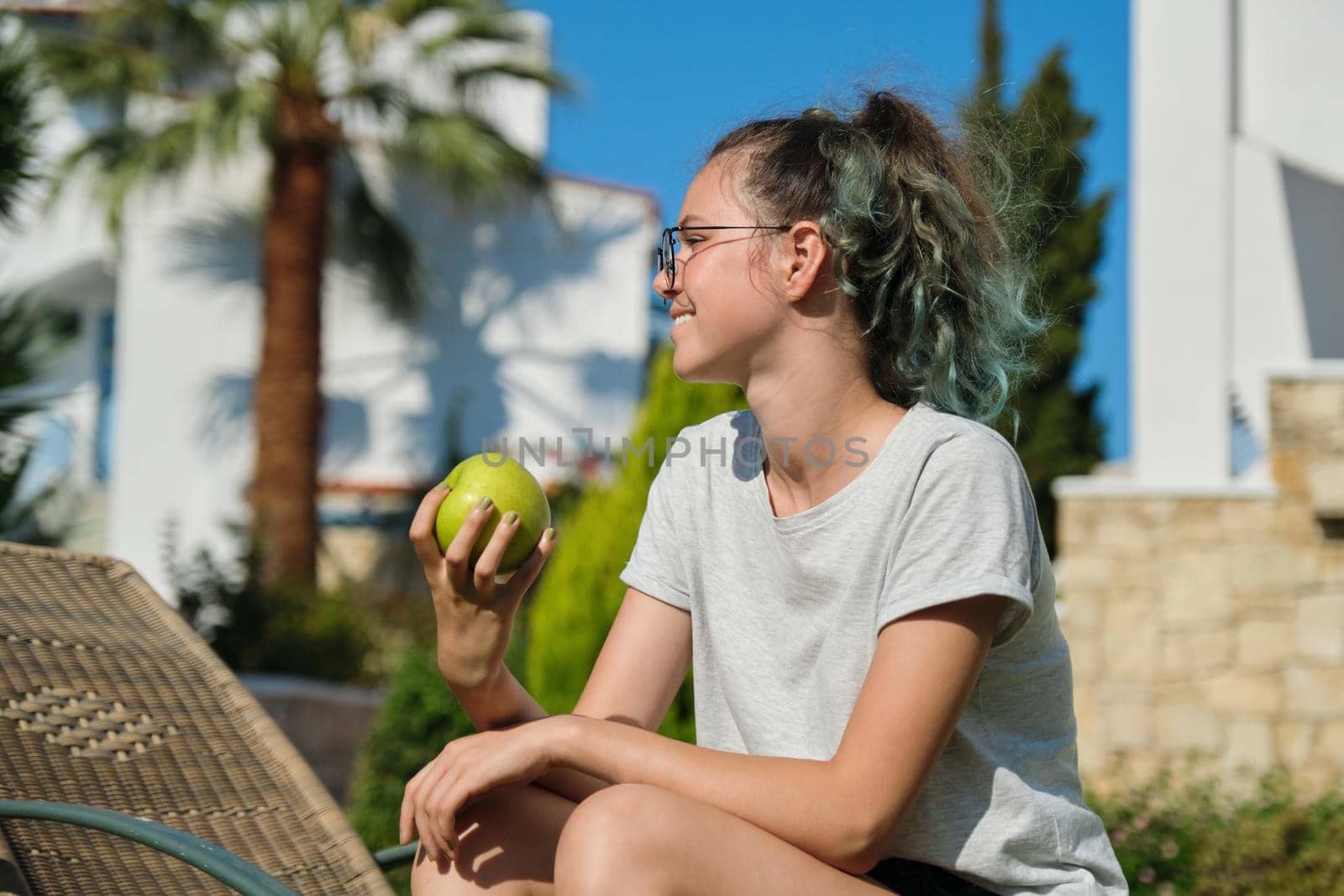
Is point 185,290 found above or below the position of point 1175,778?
above

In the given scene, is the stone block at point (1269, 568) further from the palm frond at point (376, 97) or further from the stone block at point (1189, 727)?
the palm frond at point (376, 97)

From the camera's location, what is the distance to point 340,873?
204cm

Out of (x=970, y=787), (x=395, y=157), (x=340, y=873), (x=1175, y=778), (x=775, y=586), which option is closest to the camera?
(x=970, y=787)

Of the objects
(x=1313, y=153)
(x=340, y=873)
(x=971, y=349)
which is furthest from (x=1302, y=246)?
(x=340, y=873)

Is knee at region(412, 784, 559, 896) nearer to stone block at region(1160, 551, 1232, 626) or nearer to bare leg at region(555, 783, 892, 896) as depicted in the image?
bare leg at region(555, 783, 892, 896)

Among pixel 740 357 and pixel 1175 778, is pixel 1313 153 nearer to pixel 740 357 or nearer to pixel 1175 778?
pixel 1175 778

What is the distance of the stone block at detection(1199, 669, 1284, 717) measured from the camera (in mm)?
5785

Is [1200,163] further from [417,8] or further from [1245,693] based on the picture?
[417,8]

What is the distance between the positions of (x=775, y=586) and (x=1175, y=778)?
4.34 m

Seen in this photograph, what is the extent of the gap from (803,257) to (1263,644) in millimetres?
4700

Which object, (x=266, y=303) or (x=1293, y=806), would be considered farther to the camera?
(x=266, y=303)

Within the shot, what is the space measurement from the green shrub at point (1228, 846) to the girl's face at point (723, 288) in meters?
2.48

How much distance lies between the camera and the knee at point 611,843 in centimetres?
148

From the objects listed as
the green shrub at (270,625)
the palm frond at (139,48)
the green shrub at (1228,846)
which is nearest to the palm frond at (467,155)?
the palm frond at (139,48)
